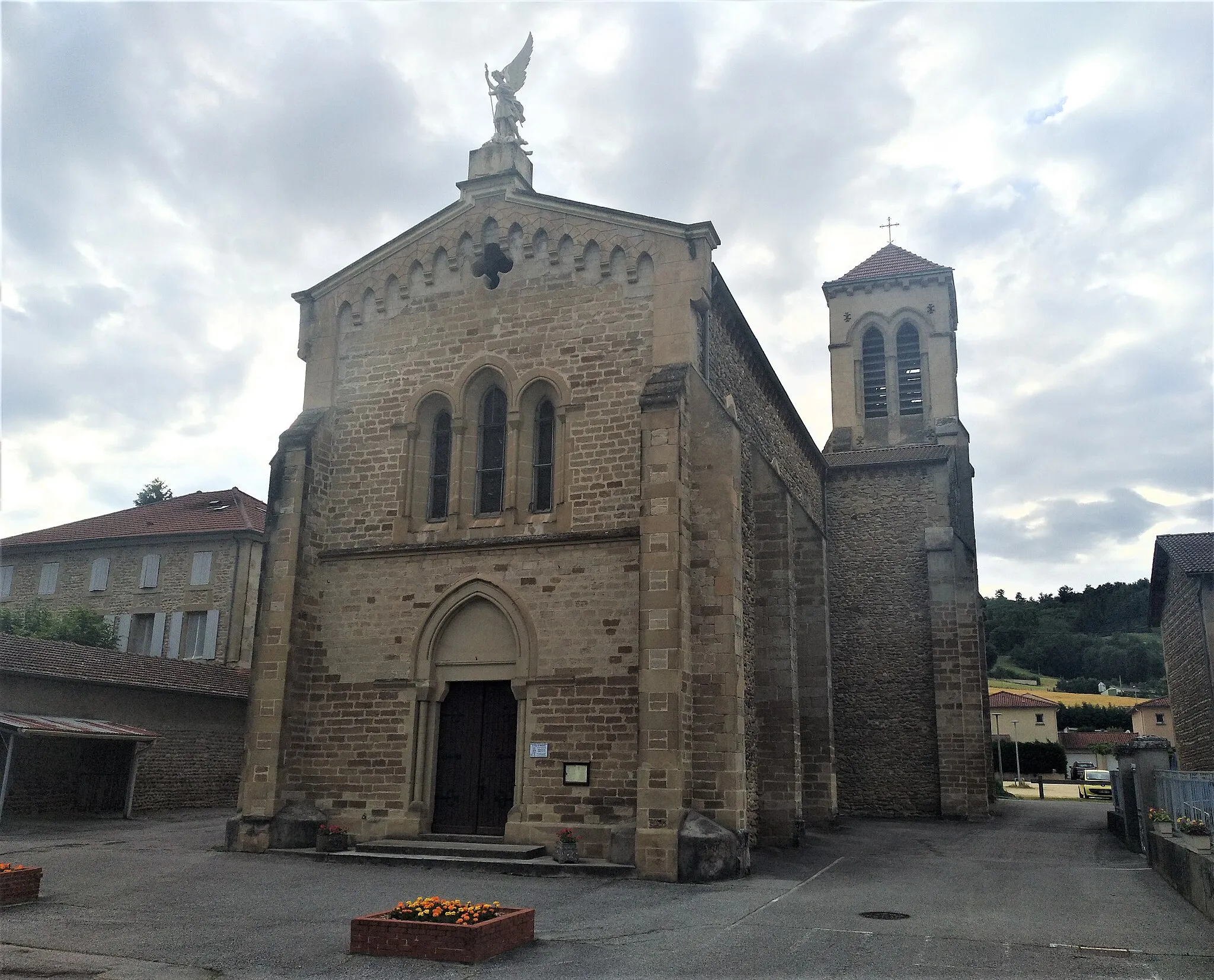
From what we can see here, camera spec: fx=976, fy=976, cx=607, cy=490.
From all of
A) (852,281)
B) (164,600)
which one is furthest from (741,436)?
(164,600)

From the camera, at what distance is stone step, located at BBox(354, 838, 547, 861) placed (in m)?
13.9

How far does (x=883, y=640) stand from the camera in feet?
85.6

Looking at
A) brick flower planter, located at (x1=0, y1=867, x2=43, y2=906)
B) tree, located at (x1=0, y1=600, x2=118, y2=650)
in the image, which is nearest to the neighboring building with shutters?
tree, located at (x1=0, y1=600, x2=118, y2=650)

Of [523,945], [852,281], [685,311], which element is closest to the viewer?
[523,945]

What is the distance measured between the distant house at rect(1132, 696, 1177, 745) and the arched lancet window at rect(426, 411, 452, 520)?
62739 millimetres

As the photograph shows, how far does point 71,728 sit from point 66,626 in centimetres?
1359

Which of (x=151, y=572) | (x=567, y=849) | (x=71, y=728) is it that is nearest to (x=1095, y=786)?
(x=567, y=849)

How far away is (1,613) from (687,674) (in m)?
30.7

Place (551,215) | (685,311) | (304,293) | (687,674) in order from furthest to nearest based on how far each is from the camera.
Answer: (304,293) < (551,215) < (685,311) < (687,674)

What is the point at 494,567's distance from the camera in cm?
1581

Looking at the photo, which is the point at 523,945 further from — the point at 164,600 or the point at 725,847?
the point at 164,600

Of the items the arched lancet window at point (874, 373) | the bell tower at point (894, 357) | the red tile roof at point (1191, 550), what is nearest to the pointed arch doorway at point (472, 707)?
the red tile roof at point (1191, 550)

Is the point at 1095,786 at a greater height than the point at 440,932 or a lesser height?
greater

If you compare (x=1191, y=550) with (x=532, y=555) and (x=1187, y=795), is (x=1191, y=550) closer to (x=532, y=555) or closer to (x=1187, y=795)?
(x=1187, y=795)
